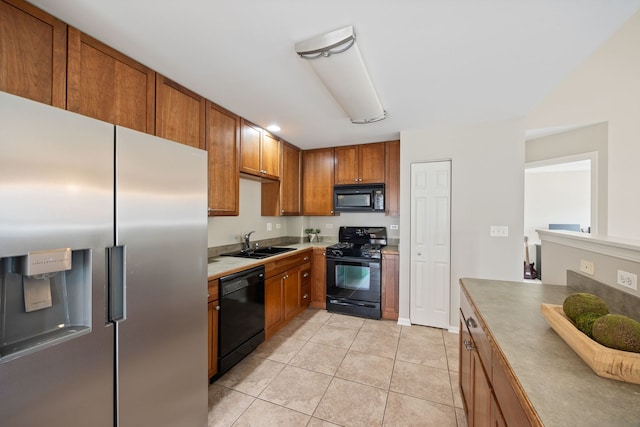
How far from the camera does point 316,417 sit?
1.66 meters

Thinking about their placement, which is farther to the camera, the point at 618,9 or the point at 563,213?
the point at 563,213

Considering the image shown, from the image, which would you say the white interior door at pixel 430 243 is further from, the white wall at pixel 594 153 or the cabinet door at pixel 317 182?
the white wall at pixel 594 153

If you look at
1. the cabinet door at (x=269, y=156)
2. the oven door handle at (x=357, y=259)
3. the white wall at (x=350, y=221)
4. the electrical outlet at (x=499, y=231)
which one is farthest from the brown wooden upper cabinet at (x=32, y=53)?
the electrical outlet at (x=499, y=231)

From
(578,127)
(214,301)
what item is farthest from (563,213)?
(214,301)

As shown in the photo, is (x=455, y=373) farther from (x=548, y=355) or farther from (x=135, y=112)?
(x=135, y=112)

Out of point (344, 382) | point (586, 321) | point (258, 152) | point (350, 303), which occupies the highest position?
point (258, 152)

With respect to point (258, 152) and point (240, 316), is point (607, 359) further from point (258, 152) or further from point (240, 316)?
point (258, 152)

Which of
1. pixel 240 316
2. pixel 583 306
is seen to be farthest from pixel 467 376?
pixel 240 316

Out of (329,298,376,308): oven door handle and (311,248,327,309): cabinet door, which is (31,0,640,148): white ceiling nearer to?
(311,248,327,309): cabinet door

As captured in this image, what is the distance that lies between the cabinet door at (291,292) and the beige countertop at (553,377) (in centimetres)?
217

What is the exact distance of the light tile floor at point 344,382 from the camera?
1668 mm

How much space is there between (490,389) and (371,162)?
9.63ft

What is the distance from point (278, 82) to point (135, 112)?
102cm

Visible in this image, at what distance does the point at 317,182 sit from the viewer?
3.84 meters
